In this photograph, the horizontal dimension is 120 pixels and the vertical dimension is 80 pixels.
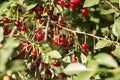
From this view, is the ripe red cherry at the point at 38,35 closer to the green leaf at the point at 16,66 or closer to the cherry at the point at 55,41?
the cherry at the point at 55,41

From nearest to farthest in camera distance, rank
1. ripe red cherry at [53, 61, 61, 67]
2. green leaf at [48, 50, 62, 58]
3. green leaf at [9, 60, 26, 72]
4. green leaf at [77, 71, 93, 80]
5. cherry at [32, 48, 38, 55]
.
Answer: green leaf at [9, 60, 26, 72], green leaf at [77, 71, 93, 80], green leaf at [48, 50, 62, 58], cherry at [32, 48, 38, 55], ripe red cherry at [53, 61, 61, 67]

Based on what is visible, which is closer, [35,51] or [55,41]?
[35,51]

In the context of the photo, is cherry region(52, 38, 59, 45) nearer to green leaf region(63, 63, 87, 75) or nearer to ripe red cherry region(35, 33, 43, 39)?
ripe red cherry region(35, 33, 43, 39)

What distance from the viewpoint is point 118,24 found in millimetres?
2008

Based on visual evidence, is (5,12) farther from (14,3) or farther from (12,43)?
(12,43)

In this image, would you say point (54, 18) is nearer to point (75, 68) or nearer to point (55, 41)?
point (55, 41)

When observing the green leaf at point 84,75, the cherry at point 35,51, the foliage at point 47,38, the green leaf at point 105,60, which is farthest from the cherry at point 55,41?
the green leaf at point 105,60

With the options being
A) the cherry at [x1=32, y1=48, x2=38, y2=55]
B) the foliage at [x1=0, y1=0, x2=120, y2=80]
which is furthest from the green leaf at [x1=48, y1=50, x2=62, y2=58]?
the cherry at [x1=32, y1=48, x2=38, y2=55]

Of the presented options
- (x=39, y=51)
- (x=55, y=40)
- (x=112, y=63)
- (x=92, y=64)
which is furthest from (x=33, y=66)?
(x=112, y=63)

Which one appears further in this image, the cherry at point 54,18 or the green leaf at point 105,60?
the cherry at point 54,18

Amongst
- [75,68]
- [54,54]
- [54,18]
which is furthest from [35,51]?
[75,68]

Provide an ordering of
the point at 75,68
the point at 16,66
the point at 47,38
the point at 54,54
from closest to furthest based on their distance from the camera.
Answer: the point at 16,66 < the point at 75,68 < the point at 54,54 < the point at 47,38

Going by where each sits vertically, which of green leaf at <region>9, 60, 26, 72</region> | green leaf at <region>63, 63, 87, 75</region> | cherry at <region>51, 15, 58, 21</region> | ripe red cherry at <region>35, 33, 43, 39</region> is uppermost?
green leaf at <region>9, 60, 26, 72</region>

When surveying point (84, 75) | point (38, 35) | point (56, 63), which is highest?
point (84, 75)
